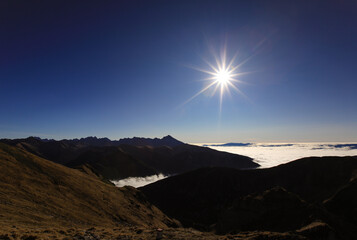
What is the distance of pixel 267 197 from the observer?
4791 centimetres

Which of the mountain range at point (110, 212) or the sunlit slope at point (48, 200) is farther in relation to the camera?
the sunlit slope at point (48, 200)

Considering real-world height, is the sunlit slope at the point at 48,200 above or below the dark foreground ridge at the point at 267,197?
above

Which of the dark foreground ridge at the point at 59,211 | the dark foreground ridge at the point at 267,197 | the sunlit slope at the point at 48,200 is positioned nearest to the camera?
the dark foreground ridge at the point at 59,211

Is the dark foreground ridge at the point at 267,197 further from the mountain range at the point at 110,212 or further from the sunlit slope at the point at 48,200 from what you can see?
the sunlit slope at the point at 48,200

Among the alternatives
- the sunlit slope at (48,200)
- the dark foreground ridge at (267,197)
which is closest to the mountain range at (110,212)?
the sunlit slope at (48,200)

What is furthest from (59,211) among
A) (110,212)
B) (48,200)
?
(110,212)

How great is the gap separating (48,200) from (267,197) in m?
48.0

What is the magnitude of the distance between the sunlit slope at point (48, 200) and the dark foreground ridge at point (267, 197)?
28.3 m

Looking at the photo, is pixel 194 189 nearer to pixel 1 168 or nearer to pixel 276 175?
pixel 276 175

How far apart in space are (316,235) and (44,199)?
126 feet

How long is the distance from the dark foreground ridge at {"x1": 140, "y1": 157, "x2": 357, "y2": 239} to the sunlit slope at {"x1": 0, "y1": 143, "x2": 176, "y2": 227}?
2830cm

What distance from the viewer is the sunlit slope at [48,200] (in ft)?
76.7

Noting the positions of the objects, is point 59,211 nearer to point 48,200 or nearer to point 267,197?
point 48,200

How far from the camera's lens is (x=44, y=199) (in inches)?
1153
